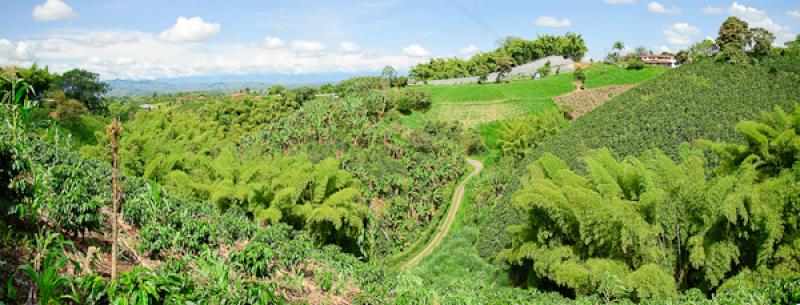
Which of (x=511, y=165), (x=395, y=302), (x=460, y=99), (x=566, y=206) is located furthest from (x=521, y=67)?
(x=395, y=302)

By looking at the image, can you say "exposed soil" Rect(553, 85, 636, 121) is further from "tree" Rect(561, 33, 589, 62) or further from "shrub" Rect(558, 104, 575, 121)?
"tree" Rect(561, 33, 589, 62)

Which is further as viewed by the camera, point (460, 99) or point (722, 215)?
point (460, 99)

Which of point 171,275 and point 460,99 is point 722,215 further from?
point 460,99

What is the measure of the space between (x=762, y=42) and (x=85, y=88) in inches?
1594

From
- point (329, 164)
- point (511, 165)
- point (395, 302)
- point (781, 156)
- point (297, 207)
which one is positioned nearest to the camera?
point (395, 302)

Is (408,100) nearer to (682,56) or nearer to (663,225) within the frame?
(663,225)

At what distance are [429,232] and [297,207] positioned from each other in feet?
31.5

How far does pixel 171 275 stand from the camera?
3.22 metres

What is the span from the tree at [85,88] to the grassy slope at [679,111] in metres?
26.6

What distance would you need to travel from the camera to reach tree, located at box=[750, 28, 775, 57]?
1109 inches

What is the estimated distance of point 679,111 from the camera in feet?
63.2

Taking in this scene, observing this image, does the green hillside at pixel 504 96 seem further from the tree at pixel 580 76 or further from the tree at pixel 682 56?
the tree at pixel 682 56

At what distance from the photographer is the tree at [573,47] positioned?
189 ft

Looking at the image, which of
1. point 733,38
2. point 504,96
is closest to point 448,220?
point 504,96
